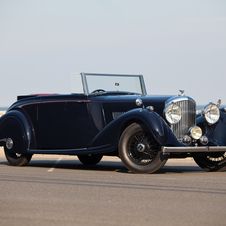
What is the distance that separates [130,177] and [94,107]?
1947 millimetres

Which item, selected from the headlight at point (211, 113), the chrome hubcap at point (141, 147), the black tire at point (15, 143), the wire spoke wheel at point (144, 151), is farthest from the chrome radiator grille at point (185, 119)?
the black tire at point (15, 143)

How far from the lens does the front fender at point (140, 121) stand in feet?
23.7

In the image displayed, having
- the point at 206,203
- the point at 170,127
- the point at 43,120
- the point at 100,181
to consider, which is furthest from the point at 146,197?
the point at 43,120

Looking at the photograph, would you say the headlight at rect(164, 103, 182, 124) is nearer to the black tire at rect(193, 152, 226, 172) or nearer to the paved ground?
the black tire at rect(193, 152, 226, 172)

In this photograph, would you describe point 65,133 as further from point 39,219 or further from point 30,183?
point 39,219

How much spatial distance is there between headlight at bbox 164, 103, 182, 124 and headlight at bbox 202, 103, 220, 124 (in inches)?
27.6

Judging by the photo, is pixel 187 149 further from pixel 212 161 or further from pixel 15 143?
pixel 15 143

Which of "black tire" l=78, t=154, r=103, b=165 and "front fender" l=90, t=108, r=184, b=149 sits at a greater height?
"front fender" l=90, t=108, r=184, b=149

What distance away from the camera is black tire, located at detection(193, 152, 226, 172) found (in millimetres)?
8398

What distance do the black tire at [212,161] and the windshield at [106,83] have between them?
2.08m

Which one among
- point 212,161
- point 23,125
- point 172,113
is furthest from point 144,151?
point 23,125

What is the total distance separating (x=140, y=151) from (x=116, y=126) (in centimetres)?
77

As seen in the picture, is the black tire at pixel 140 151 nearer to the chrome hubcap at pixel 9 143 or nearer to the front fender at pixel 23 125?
the front fender at pixel 23 125

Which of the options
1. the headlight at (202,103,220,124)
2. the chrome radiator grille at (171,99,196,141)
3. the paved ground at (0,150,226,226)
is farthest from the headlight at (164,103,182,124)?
the paved ground at (0,150,226,226)
